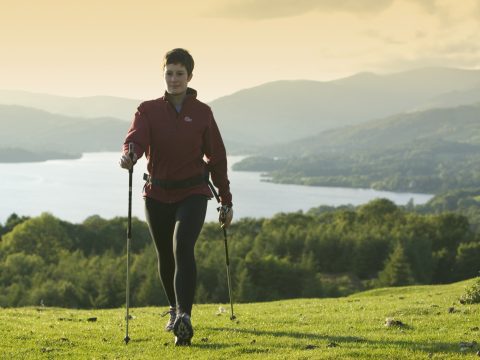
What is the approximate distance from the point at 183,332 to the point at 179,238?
48.3 inches

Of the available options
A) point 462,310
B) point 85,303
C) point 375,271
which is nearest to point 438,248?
point 375,271

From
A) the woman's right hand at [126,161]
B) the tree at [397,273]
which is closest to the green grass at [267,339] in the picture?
the woman's right hand at [126,161]

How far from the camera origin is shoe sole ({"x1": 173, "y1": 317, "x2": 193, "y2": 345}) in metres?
7.60

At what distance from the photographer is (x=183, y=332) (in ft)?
25.2

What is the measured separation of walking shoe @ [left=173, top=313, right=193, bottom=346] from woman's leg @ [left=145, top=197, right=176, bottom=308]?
1163mm

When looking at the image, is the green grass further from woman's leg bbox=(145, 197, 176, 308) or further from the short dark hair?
the short dark hair

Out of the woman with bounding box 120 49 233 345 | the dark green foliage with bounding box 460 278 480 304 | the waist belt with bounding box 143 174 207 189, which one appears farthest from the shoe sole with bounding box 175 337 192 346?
the dark green foliage with bounding box 460 278 480 304

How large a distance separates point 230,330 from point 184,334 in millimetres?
1669

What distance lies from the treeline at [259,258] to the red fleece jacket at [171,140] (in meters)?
51.9

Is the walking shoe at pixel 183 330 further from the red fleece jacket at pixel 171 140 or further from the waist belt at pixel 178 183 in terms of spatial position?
the waist belt at pixel 178 183

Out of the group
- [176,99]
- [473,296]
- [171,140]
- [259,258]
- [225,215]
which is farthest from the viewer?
[259,258]

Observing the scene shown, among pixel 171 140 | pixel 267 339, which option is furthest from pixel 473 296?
pixel 171 140

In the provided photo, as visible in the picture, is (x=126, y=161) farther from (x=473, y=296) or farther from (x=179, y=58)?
(x=473, y=296)

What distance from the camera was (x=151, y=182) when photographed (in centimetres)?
833
